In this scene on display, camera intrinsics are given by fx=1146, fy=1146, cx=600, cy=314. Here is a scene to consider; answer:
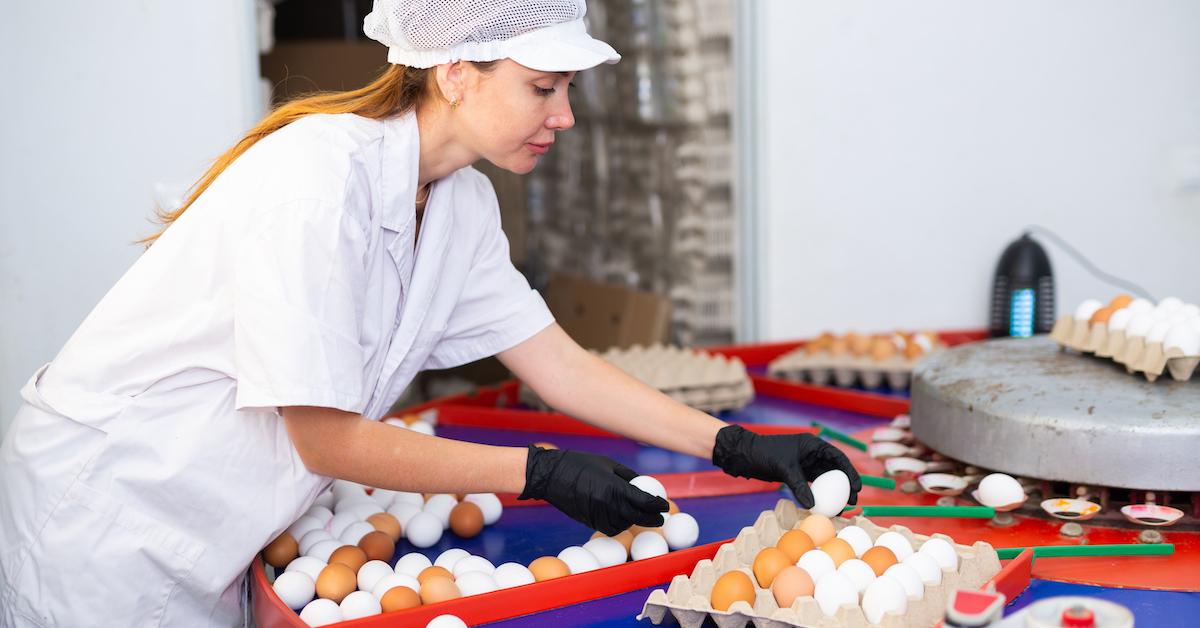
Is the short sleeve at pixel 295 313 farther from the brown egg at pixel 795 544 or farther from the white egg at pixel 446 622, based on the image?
the brown egg at pixel 795 544

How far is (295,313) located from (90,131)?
1214 millimetres

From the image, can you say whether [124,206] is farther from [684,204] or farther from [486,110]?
[684,204]

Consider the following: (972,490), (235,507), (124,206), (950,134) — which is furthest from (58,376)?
(950,134)

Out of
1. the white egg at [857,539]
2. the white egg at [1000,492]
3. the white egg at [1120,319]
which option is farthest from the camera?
the white egg at [1120,319]

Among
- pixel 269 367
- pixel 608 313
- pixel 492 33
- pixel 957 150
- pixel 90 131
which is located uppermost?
pixel 492 33

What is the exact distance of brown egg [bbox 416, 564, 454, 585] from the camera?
1508mm

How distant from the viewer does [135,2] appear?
2.34 metres

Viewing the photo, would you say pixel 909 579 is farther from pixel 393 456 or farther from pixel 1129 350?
pixel 1129 350

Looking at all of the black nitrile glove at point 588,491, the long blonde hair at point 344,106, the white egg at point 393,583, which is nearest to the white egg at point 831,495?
the black nitrile glove at point 588,491

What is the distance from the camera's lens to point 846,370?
273 cm

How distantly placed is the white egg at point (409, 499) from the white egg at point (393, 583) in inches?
13.6

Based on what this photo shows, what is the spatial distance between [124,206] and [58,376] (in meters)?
0.87

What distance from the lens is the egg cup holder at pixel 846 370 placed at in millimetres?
2717

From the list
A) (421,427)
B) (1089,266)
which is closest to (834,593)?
(421,427)
